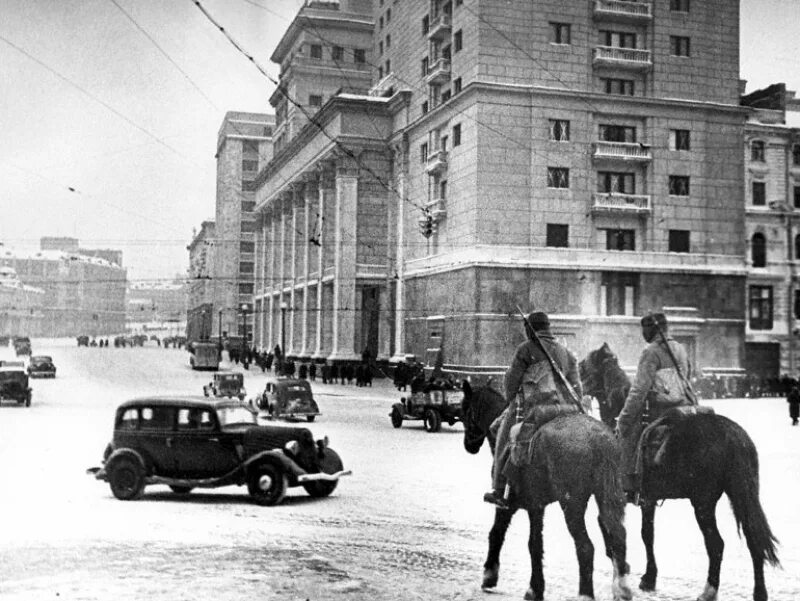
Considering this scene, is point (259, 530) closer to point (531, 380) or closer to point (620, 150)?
point (531, 380)

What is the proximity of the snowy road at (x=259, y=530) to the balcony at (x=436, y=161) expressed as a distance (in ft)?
22.9

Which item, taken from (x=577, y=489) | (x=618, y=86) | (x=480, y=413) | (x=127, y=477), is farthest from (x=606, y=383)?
(x=618, y=86)

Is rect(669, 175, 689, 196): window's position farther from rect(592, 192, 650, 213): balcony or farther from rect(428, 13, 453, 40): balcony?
rect(428, 13, 453, 40): balcony

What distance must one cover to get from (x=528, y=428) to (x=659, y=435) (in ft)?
4.55

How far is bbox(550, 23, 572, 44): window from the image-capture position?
24.0 m

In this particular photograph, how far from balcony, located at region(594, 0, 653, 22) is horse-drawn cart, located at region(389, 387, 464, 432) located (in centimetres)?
1035

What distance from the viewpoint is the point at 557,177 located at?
28.2m

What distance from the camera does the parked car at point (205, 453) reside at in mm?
11945

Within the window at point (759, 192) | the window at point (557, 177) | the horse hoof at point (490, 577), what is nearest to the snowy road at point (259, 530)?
the horse hoof at point (490, 577)

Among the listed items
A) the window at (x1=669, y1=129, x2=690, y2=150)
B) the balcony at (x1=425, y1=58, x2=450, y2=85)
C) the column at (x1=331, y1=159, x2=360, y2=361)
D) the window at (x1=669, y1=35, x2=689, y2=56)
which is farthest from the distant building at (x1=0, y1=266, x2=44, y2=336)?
the window at (x1=669, y1=129, x2=690, y2=150)

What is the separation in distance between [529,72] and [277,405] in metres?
13.2

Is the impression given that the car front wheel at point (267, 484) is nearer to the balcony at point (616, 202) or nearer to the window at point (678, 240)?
the balcony at point (616, 202)

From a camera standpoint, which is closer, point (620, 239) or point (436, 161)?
point (436, 161)

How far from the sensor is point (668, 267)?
3122cm
